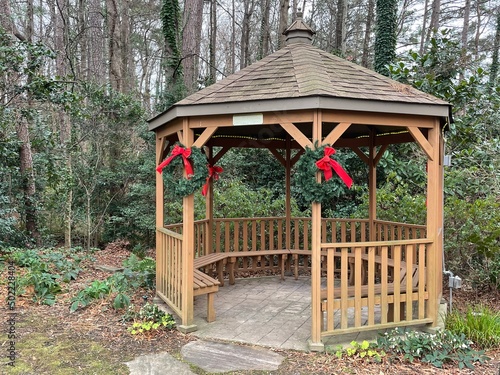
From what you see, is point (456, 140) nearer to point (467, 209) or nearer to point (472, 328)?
point (467, 209)

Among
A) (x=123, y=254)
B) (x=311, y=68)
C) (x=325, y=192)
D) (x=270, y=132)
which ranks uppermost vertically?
(x=311, y=68)

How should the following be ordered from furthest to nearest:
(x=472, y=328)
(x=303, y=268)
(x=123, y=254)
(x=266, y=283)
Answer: (x=123, y=254), (x=303, y=268), (x=266, y=283), (x=472, y=328)

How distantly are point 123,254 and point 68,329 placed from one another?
4819mm

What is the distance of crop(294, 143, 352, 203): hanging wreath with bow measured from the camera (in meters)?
3.61

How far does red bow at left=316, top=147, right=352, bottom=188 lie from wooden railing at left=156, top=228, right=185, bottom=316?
1.78 meters

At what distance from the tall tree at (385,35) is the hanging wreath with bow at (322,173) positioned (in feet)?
27.2

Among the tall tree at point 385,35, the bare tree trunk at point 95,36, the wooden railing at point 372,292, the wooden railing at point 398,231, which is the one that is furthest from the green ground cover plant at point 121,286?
the bare tree trunk at point 95,36

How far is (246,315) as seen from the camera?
184 inches

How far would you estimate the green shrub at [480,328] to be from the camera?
150 inches

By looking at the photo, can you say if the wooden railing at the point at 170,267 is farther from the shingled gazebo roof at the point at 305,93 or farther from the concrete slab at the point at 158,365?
the shingled gazebo roof at the point at 305,93

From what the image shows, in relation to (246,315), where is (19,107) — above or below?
above

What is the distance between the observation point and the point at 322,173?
12.1ft

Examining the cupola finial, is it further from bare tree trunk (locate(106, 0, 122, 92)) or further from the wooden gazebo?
bare tree trunk (locate(106, 0, 122, 92))

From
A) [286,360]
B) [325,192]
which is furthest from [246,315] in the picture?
[325,192]
